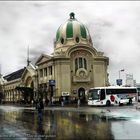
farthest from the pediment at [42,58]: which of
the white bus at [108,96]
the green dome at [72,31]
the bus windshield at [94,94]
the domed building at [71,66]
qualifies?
the bus windshield at [94,94]

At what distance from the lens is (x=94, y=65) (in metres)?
75.1

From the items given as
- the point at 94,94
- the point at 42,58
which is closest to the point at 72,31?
the point at 42,58

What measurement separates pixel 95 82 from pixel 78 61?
18.1ft

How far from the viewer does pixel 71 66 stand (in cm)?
7444

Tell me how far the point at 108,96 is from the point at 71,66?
25.5m

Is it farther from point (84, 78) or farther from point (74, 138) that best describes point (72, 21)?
point (74, 138)

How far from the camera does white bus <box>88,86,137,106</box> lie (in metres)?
49.3

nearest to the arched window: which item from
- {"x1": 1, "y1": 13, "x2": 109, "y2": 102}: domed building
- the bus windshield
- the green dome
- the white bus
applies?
{"x1": 1, "y1": 13, "x2": 109, "y2": 102}: domed building

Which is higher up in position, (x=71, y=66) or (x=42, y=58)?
(x=42, y=58)

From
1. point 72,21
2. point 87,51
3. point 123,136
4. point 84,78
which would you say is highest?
point 72,21

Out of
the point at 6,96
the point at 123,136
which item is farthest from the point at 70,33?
the point at 123,136

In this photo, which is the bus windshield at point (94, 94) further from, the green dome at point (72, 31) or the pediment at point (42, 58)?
the green dome at point (72, 31)

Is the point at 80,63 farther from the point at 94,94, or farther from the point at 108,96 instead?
the point at 108,96

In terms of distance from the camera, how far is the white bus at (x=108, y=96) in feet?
→ 162
